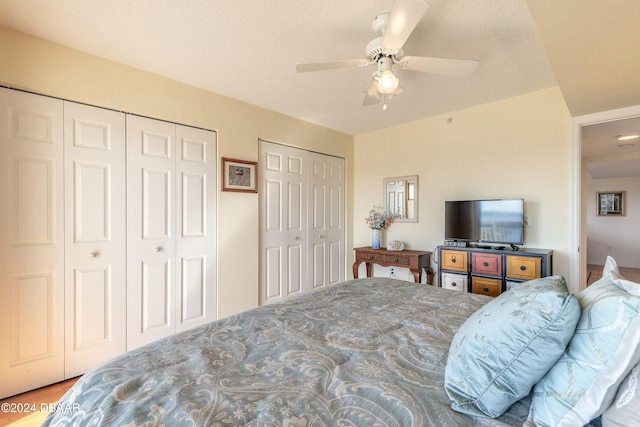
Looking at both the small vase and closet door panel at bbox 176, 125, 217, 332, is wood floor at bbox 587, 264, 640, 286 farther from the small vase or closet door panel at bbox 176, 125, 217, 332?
closet door panel at bbox 176, 125, 217, 332

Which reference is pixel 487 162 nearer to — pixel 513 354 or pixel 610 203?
pixel 513 354

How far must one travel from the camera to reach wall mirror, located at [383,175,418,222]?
391 cm

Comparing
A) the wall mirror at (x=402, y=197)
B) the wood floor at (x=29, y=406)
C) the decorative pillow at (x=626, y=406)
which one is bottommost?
the wood floor at (x=29, y=406)

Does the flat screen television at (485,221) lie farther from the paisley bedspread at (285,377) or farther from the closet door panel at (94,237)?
the closet door panel at (94,237)

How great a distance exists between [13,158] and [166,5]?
148 cm

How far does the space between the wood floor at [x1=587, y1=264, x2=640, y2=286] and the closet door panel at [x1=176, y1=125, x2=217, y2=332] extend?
247 inches

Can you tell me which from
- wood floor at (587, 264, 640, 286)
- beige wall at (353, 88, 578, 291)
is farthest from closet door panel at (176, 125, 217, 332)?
wood floor at (587, 264, 640, 286)

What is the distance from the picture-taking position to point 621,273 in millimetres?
5844

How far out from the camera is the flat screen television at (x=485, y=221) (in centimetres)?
293

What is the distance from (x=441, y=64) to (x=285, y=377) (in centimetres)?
194

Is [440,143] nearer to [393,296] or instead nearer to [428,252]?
[428,252]

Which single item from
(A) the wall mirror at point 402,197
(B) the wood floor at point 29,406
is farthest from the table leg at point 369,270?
(B) the wood floor at point 29,406

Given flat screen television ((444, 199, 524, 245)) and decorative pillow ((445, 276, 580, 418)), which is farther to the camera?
flat screen television ((444, 199, 524, 245))

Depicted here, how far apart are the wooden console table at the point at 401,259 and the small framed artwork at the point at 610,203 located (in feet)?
21.3
